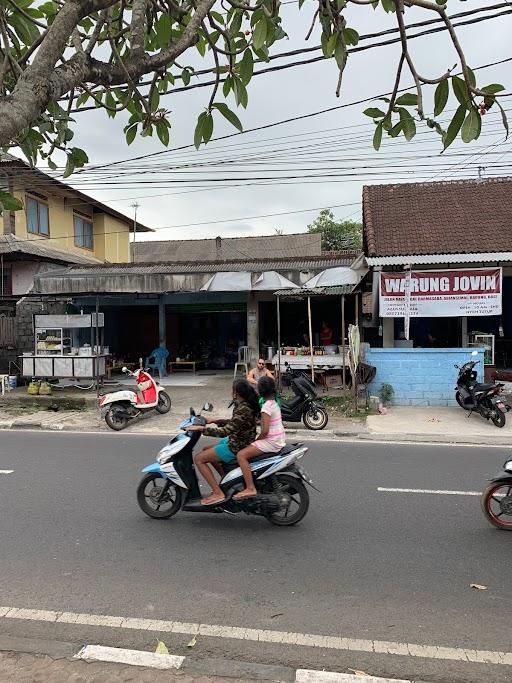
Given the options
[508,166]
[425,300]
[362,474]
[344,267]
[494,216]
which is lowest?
[362,474]

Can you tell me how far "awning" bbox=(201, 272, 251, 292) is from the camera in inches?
634

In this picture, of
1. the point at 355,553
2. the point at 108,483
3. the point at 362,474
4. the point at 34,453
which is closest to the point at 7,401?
the point at 34,453

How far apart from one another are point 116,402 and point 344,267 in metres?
7.62

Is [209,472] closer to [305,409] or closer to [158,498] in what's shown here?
[158,498]

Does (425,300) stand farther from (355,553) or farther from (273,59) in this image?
(355,553)

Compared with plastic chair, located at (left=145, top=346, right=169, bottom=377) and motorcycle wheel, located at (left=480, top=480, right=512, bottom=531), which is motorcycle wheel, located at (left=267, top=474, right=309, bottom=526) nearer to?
motorcycle wheel, located at (left=480, top=480, right=512, bottom=531)

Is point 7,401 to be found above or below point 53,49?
below

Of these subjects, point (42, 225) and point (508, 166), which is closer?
point (508, 166)

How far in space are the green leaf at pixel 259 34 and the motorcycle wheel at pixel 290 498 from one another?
3590 mm

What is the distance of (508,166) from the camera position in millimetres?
14953

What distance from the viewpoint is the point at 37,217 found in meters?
20.5

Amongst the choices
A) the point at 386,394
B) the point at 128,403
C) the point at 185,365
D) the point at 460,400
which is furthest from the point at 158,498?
the point at 185,365

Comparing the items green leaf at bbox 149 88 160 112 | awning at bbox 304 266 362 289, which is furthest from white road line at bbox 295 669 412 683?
awning at bbox 304 266 362 289

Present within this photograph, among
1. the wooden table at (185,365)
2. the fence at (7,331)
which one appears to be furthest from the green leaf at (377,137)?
the wooden table at (185,365)
